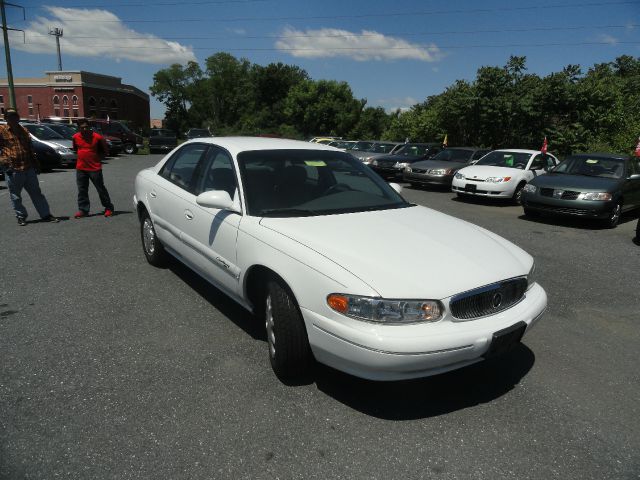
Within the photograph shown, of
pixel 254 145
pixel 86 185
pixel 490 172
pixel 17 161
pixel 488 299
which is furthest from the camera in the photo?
pixel 490 172

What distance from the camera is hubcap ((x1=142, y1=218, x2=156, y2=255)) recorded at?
527cm

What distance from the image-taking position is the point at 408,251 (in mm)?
2877

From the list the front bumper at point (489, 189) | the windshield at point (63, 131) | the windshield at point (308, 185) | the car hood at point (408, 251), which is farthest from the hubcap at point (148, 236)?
the windshield at point (63, 131)

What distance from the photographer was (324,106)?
63062 millimetres

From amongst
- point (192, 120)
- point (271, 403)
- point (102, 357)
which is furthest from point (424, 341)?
point (192, 120)

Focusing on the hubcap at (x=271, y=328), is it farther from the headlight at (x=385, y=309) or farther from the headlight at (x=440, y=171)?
the headlight at (x=440, y=171)

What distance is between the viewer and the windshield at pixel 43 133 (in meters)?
17.6

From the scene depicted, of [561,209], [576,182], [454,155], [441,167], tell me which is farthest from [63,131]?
[576,182]

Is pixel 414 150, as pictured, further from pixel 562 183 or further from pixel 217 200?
pixel 217 200

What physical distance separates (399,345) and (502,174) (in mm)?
10610

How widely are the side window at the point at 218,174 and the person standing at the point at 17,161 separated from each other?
4947 millimetres

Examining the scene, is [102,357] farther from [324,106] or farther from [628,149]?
[324,106]

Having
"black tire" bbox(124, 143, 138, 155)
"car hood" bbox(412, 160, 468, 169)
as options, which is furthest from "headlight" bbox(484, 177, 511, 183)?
"black tire" bbox(124, 143, 138, 155)

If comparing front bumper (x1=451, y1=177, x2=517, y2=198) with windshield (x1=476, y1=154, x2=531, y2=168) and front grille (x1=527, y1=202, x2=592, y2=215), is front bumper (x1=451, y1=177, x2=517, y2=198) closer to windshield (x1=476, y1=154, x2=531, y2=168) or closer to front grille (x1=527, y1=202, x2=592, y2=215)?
windshield (x1=476, y1=154, x2=531, y2=168)
